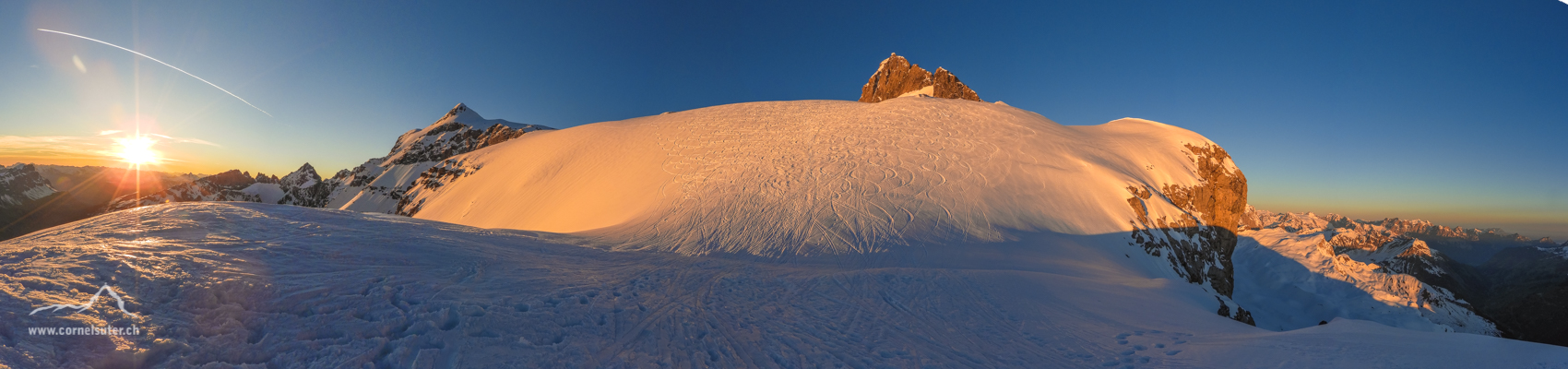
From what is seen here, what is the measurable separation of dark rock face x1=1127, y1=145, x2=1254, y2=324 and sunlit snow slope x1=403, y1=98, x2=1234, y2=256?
2.24ft

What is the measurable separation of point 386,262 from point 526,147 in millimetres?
41463

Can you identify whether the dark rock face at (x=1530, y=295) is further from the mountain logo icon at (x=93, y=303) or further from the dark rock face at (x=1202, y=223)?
the mountain logo icon at (x=93, y=303)

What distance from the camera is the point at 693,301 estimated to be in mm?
8477

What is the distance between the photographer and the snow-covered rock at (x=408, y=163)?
51344mm

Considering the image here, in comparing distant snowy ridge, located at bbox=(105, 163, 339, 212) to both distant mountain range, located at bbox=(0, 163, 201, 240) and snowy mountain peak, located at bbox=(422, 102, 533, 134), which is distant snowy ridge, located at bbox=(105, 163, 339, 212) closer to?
distant mountain range, located at bbox=(0, 163, 201, 240)

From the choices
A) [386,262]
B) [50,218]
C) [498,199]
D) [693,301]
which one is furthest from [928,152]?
[50,218]

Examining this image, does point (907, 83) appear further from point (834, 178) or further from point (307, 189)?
point (307, 189)

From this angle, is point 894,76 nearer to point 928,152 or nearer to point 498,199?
point 928,152

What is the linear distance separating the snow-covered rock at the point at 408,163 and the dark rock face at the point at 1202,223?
5802 centimetres

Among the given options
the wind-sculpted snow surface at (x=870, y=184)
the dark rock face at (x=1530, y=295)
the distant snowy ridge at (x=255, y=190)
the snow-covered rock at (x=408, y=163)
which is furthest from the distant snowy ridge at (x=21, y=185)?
the dark rock face at (x=1530, y=295)

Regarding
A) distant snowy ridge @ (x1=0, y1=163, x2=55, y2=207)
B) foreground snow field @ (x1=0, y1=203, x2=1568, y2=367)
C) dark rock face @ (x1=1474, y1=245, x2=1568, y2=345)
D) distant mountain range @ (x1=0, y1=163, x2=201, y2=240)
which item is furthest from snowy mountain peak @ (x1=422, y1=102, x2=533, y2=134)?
dark rock face @ (x1=1474, y1=245, x2=1568, y2=345)

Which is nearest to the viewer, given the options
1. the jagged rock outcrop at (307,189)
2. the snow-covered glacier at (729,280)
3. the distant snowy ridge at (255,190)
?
the snow-covered glacier at (729,280)

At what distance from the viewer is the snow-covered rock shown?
2021 inches

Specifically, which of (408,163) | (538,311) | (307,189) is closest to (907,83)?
(538,311)
